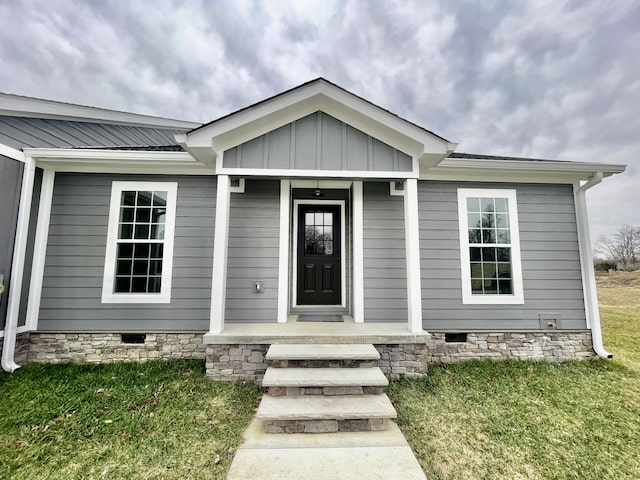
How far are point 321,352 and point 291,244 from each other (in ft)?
6.59

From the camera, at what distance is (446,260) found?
165 inches

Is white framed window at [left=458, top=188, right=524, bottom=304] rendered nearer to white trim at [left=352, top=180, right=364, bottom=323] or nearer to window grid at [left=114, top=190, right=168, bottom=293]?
white trim at [left=352, top=180, right=364, bottom=323]

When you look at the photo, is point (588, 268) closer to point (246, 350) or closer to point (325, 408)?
point (325, 408)

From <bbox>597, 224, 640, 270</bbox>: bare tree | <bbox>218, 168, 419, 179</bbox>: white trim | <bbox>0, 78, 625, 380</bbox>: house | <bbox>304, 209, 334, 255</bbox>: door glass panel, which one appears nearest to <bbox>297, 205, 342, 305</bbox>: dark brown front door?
<bbox>304, 209, 334, 255</bbox>: door glass panel

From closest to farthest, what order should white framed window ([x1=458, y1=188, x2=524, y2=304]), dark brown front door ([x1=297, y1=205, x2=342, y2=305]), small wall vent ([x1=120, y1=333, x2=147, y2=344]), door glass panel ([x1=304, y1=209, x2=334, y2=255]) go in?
1. small wall vent ([x1=120, y1=333, x2=147, y2=344])
2. white framed window ([x1=458, y1=188, x2=524, y2=304])
3. dark brown front door ([x1=297, y1=205, x2=342, y2=305])
4. door glass panel ([x1=304, y1=209, x2=334, y2=255])

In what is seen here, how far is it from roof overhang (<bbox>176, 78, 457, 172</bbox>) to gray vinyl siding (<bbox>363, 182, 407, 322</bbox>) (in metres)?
0.91

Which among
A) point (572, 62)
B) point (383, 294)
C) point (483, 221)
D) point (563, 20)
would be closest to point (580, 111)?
point (572, 62)

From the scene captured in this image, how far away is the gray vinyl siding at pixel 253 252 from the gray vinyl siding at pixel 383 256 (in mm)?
1405

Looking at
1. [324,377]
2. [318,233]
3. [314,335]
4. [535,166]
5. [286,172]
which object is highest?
[535,166]

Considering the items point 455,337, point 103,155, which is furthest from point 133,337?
point 455,337

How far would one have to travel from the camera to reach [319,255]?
4.72 m

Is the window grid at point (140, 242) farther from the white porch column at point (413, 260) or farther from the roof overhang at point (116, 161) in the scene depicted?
the white porch column at point (413, 260)

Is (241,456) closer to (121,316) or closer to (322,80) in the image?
(121,316)

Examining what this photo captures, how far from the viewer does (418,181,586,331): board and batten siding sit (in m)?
4.12
